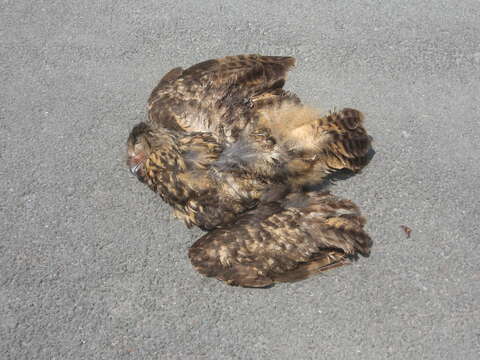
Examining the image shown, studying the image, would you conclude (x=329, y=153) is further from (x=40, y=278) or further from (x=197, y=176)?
(x=40, y=278)

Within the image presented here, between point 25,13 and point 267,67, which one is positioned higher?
point 267,67

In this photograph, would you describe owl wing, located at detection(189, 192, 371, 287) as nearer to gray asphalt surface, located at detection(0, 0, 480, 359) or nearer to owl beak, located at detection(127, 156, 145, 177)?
gray asphalt surface, located at detection(0, 0, 480, 359)

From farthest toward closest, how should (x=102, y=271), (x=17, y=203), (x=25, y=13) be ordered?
(x=25, y=13) → (x=17, y=203) → (x=102, y=271)

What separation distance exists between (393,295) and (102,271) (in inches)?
91.4

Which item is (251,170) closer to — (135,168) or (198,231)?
(198,231)

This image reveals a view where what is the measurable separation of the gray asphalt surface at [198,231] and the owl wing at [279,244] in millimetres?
215

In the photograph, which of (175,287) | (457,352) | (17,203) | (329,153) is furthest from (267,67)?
(457,352)

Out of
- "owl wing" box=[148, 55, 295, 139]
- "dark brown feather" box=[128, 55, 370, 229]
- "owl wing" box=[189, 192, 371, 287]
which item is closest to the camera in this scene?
"owl wing" box=[189, 192, 371, 287]

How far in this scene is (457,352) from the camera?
351 centimetres

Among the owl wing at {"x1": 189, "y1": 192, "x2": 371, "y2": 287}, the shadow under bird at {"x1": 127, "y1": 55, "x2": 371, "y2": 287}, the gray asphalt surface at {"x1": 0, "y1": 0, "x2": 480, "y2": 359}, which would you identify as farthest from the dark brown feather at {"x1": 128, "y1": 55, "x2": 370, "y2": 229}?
the gray asphalt surface at {"x1": 0, "y1": 0, "x2": 480, "y2": 359}

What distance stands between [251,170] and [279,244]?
2.03 feet

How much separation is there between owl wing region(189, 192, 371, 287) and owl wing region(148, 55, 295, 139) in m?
0.78

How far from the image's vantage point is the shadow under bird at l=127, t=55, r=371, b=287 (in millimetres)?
3527

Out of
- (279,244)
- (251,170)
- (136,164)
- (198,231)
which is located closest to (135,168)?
(136,164)
